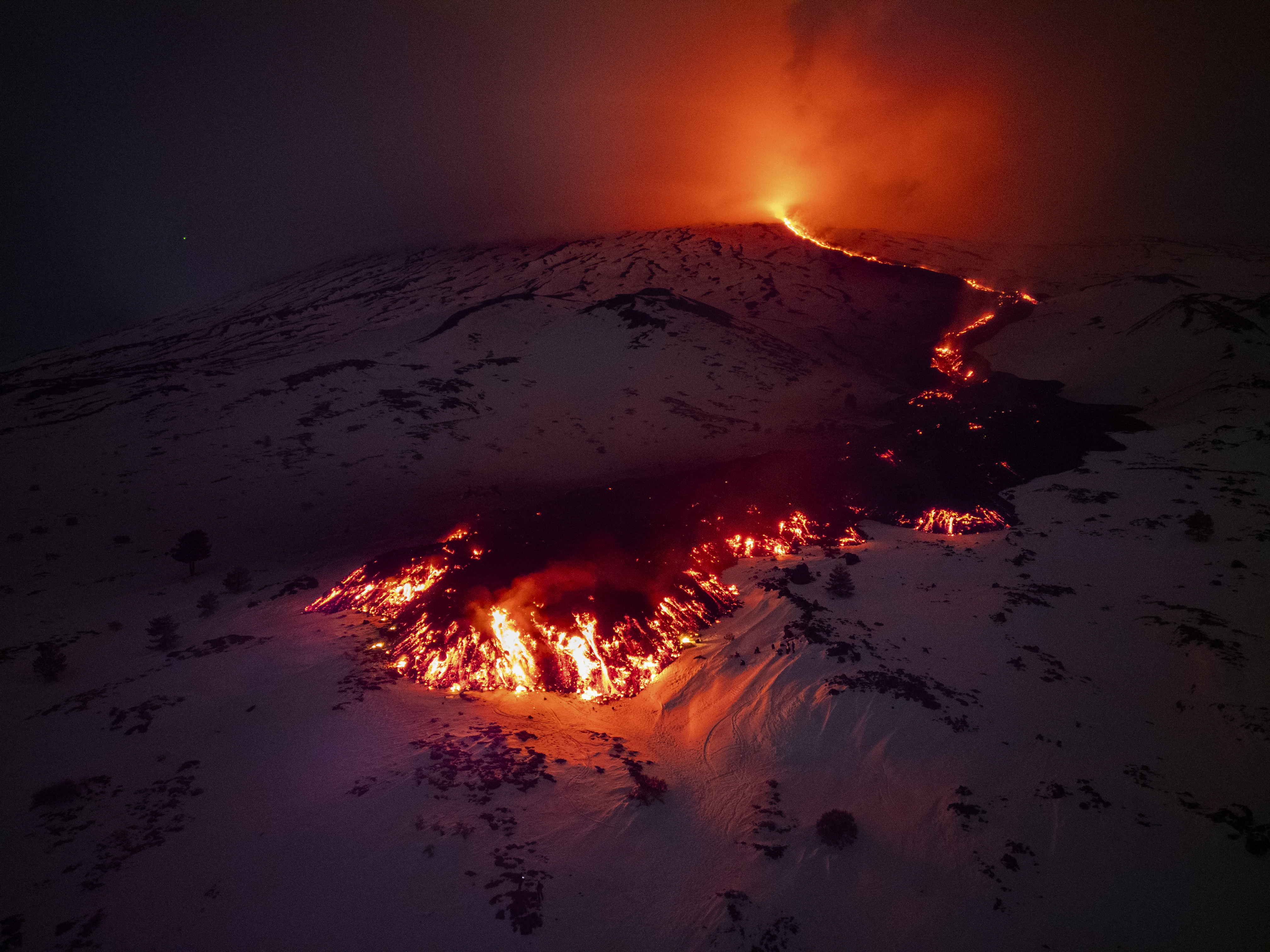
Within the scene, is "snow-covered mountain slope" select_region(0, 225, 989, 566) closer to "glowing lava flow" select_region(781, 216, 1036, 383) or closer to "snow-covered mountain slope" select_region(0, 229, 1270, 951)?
"snow-covered mountain slope" select_region(0, 229, 1270, 951)

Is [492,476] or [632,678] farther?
[492,476]

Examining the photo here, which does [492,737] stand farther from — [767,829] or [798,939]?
[798,939]

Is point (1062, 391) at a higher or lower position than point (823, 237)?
lower

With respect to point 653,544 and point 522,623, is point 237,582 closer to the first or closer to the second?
point 522,623

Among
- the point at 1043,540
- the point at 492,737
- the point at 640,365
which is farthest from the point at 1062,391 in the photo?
the point at 492,737

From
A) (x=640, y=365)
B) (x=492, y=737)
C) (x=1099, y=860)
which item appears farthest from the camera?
(x=640, y=365)

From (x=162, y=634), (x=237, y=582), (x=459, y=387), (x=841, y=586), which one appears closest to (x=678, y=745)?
(x=841, y=586)
